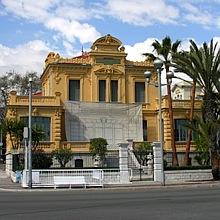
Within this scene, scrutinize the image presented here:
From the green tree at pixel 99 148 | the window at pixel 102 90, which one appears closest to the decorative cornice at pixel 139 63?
the window at pixel 102 90

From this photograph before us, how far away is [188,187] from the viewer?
97.0 feet

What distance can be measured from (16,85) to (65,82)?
24.1 m

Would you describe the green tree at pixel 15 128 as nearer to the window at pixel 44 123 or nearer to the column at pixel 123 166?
the window at pixel 44 123

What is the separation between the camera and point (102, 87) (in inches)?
2234

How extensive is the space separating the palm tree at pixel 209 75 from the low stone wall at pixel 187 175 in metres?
1.67

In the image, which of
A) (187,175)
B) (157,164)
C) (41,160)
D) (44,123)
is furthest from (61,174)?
(44,123)

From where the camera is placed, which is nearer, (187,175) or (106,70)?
(187,175)

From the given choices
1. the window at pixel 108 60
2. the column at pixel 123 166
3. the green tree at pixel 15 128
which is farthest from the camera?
the window at pixel 108 60

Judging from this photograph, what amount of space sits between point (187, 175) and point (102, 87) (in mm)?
22726

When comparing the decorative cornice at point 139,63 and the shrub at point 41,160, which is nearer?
the shrub at point 41,160

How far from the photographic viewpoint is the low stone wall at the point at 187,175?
35.3 m

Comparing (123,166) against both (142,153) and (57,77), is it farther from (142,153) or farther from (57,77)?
(57,77)

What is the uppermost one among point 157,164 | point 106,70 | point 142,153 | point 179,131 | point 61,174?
point 106,70

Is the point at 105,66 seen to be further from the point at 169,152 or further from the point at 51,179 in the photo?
the point at 51,179
